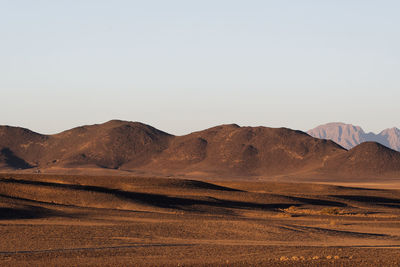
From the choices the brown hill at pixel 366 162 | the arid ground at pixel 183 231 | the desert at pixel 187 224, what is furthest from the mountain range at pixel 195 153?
the arid ground at pixel 183 231

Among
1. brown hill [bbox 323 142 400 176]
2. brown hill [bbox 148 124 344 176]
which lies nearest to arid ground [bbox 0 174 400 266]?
brown hill [bbox 323 142 400 176]

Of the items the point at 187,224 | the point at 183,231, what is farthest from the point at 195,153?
the point at 183,231

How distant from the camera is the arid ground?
20000 millimetres

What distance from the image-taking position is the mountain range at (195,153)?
139625 millimetres

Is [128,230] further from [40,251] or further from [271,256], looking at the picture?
[271,256]

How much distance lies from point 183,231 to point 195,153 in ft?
432

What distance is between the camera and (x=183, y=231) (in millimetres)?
27953

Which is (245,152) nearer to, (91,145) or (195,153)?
(195,153)

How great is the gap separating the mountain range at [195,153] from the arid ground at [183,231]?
3344 inches

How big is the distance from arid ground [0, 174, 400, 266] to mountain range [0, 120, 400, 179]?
84930 mm

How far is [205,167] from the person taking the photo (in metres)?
148

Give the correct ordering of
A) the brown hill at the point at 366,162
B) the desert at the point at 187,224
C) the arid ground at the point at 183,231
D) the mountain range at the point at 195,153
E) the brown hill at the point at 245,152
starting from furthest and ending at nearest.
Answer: the brown hill at the point at 245,152
the mountain range at the point at 195,153
the brown hill at the point at 366,162
the desert at the point at 187,224
the arid ground at the point at 183,231

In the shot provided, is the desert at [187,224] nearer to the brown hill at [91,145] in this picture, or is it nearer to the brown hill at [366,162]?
the brown hill at [366,162]

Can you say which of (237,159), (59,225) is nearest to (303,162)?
(237,159)
